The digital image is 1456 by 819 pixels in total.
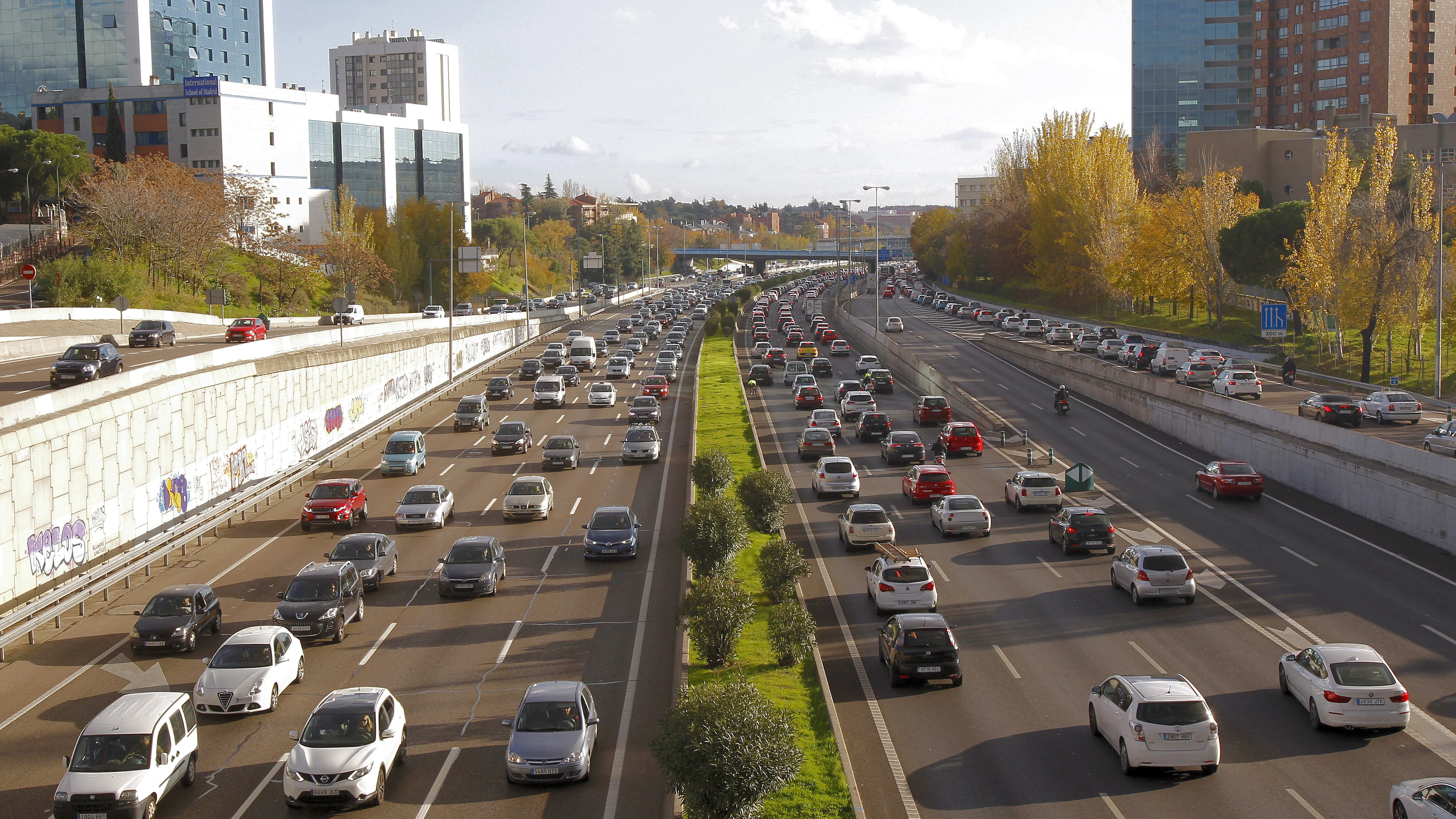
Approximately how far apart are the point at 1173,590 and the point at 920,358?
50109 millimetres

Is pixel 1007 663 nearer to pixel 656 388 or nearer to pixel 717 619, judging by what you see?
pixel 717 619

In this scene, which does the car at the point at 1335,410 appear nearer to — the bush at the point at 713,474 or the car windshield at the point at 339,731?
the bush at the point at 713,474

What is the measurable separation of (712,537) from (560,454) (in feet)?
59.5

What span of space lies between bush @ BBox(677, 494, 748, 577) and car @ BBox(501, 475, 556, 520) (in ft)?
30.8

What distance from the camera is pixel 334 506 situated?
33.0 metres

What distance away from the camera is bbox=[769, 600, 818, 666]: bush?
20672 millimetres

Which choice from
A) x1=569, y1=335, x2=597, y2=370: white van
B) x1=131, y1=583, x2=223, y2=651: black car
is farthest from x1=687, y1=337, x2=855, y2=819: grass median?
x1=569, y1=335, x2=597, y2=370: white van

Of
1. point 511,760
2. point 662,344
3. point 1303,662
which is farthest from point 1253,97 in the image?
point 511,760

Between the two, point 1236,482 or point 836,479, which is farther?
→ point 836,479

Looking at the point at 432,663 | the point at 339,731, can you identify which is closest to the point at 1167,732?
the point at 339,731

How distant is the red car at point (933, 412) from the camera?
52938mm

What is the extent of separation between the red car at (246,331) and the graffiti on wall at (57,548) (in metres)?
29.6

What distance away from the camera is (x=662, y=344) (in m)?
95.2

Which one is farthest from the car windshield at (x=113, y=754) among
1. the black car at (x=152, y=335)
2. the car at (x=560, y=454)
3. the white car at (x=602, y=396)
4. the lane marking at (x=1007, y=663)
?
the white car at (x=602, y=396)
